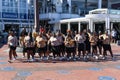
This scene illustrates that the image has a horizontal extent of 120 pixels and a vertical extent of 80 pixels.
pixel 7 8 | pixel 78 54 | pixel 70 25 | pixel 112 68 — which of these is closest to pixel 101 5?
pixel 70 25

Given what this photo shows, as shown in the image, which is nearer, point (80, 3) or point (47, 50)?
point (47, 50)

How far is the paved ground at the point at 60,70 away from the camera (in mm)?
10953

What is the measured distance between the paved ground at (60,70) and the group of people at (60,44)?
2.64 ft

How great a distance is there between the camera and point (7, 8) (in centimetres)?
4062

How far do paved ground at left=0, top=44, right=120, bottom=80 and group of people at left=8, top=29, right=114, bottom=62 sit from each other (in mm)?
805

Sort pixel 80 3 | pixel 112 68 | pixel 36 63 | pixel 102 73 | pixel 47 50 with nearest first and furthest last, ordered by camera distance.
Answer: pixel 102 73 → pixel 112 68 → pixel 36 63 → pixel 47 50 → pixel 80 3

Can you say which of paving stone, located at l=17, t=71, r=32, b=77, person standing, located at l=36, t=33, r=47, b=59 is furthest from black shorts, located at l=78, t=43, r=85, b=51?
paving stone, located at l=17, t=71, r=32, b=77

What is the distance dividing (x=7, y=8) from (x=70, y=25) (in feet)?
30.7

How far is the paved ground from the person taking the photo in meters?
11.0

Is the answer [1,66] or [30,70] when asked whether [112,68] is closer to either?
[30,70]

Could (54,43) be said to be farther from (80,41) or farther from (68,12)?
(68,12)

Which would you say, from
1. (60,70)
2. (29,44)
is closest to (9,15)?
(29,44)

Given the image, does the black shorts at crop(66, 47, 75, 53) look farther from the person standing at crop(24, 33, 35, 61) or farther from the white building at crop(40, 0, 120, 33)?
the white building at crop(40, 0, 120, 33)

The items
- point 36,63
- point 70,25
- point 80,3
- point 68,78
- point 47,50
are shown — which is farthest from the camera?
point 80,3
